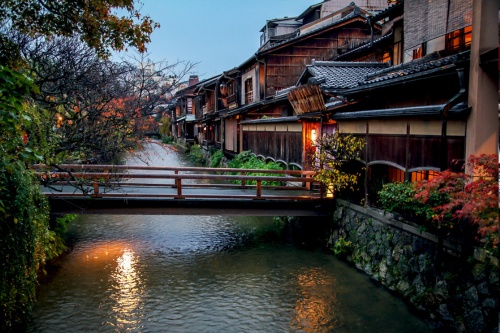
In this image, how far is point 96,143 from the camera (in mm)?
10375

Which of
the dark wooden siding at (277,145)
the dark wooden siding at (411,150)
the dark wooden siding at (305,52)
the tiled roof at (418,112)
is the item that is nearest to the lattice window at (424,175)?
the dark wooden siding at (411,150)

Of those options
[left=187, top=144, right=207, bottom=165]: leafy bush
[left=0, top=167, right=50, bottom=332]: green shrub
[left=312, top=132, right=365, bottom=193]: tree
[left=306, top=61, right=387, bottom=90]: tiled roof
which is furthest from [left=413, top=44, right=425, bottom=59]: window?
[left=187, top=144, right=207, bottom=165]: leafy bush

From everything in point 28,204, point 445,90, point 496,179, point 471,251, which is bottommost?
point 471,251

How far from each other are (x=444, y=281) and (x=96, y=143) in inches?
339

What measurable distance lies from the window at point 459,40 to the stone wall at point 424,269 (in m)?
5.21

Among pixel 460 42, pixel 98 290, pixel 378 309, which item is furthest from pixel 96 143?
pixel 460 42

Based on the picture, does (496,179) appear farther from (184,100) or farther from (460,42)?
(184,100)

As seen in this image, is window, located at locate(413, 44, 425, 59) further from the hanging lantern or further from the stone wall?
the hanging lantern

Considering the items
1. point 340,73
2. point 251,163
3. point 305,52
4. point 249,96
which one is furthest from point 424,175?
point 249,96

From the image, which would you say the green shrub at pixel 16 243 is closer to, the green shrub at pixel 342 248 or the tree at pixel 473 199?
the tree at pixel 473 199

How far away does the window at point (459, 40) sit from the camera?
11625 mm

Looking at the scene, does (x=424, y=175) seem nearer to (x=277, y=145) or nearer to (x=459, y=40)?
(x=459, y=40)

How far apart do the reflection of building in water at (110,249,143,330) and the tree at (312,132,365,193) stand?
688 centimetres

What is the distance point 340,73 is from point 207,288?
33.7 ft
